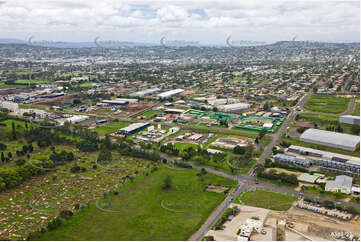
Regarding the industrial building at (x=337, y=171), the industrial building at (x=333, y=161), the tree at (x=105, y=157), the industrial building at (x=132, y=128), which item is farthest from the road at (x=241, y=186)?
the industrial building at (x=132, y=128)

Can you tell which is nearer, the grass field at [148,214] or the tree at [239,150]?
the grass field at [148,214]

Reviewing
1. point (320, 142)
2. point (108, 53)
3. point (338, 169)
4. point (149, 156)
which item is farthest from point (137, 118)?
point (108, 53)

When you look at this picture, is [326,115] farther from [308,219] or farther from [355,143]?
[308,219]

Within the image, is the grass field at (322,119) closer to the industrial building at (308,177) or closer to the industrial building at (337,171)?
the industrial building at (337,171)

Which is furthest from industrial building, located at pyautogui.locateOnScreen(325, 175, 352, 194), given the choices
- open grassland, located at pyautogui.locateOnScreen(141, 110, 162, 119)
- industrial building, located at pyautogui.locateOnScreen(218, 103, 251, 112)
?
open grassland, located at pyautogui.locateOnScreen(141, 110, 162, 119)

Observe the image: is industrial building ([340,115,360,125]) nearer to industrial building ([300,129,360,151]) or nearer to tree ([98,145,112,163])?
industrial building ([300,129,360,151])
